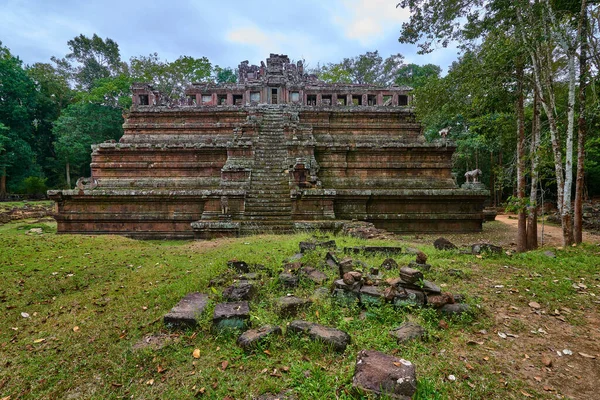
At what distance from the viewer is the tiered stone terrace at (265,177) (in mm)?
12523

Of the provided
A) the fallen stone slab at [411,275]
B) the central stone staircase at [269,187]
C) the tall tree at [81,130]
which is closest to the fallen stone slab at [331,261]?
the fallen stone slab at [411,275]

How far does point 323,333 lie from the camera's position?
3576 millimetres

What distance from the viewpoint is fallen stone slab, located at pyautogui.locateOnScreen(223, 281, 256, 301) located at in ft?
15.2

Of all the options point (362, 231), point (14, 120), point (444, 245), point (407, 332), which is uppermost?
point (14, 120)

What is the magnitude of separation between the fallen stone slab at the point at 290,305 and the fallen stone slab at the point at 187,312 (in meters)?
1.16

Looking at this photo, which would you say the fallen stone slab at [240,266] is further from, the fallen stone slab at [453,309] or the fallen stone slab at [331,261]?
the fallen stone slab at [453,309]

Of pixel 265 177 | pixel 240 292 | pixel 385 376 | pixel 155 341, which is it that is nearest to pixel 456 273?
pixel 385 376

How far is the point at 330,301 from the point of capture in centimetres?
452

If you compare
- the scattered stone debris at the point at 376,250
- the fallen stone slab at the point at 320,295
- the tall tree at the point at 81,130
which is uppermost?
the tall tree at the point at 81,130

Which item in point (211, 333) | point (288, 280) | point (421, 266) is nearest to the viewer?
point (211, 333)

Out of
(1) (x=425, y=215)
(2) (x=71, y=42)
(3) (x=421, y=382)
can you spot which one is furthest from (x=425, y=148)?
(2) (x=71, y=42)

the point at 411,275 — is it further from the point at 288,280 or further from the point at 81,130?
the point at 81,130

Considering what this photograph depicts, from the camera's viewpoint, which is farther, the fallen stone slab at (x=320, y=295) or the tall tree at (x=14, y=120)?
the tall tree at (x=14, y=120)

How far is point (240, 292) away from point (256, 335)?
116cm
